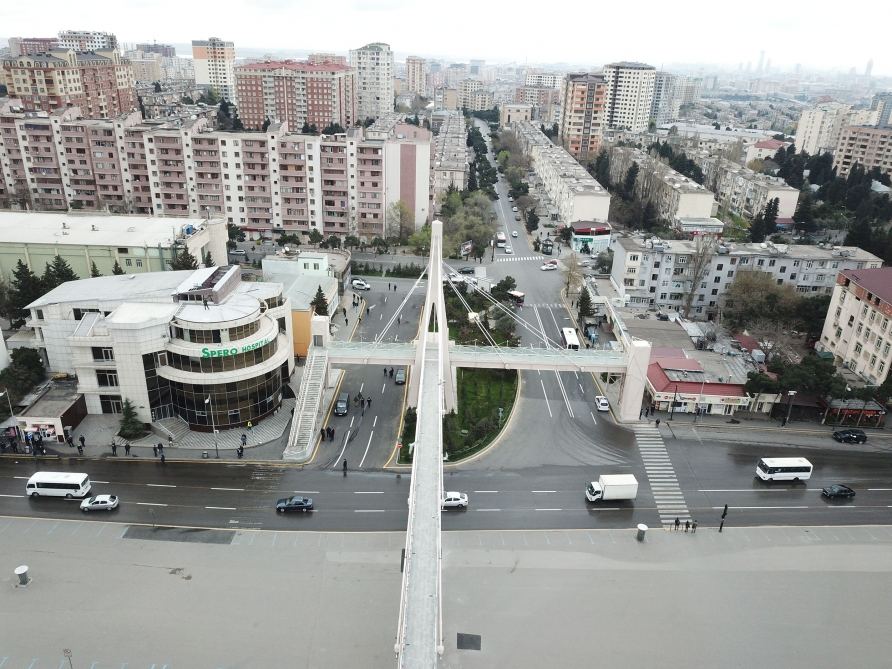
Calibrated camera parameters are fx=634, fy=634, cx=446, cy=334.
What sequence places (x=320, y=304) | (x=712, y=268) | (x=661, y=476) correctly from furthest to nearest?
(x=712, y=268) → (x=320, y=304) → (x=661, y=476)

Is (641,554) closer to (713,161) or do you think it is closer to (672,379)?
(672,379)

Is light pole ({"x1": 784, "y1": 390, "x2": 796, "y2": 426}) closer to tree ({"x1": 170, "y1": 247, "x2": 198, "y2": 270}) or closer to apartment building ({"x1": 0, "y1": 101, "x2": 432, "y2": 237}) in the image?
tree ({"x1": 170, "y1": 247, "x2": 198, "y2": 270})

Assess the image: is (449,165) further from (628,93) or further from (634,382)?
(628,93)

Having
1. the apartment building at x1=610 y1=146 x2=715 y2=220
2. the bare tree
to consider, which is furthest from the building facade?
the apartment building at x1=610 y1=146 x2=715 y2=220

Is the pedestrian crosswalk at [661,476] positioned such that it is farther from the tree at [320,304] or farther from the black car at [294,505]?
the tree at [320,304]

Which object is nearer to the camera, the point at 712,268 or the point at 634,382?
the point at 634,382

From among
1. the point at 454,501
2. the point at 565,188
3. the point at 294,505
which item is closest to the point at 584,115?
the point at 565,188
